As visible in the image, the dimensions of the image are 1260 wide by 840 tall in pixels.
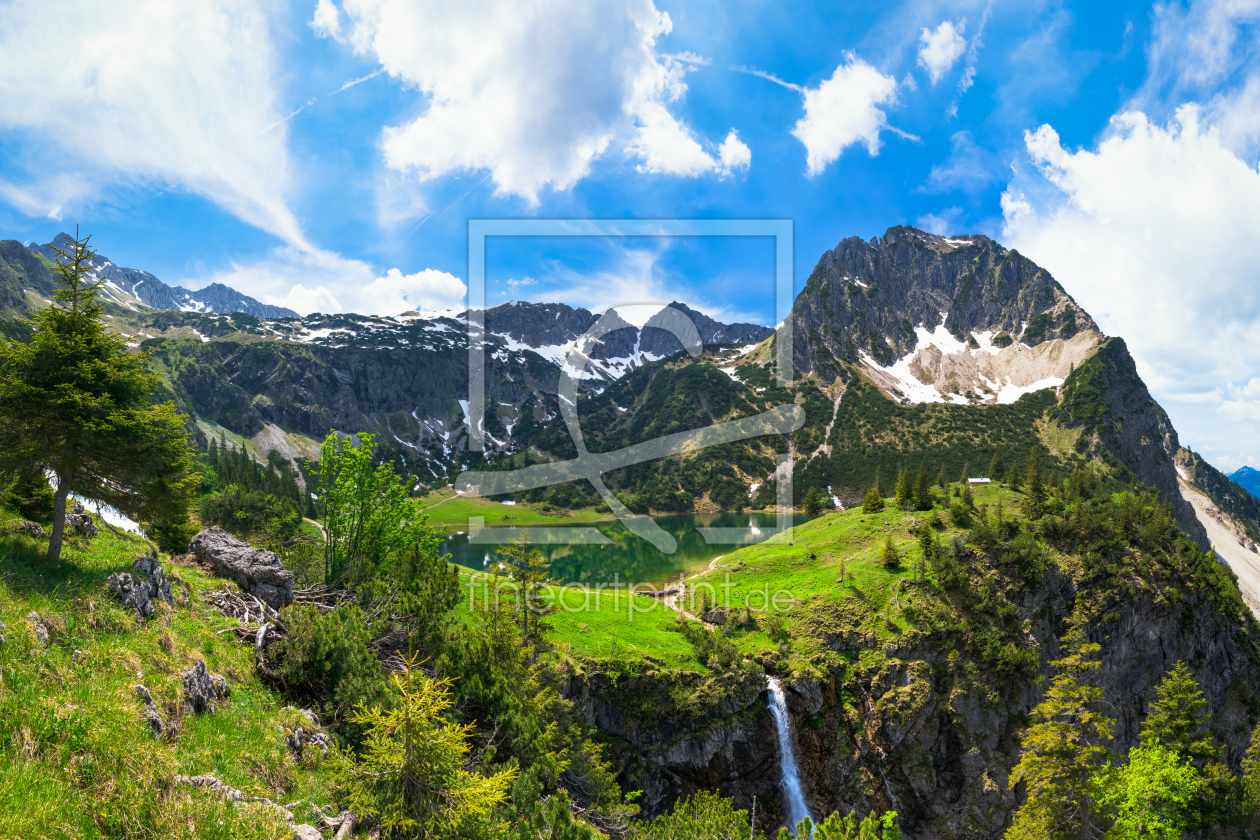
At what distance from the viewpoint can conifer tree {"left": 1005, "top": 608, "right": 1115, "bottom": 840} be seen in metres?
23.1

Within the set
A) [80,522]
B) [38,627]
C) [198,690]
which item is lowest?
[198,690]

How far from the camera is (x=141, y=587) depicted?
12594mm

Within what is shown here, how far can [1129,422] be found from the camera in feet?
600

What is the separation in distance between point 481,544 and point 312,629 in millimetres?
106986

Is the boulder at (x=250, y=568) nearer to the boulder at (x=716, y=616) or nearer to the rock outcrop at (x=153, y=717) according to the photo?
the rock outcrop at (x=153, y=717)

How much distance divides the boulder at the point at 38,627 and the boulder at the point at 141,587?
2.49 meters

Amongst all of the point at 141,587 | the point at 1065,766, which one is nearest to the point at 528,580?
the point at 141,587

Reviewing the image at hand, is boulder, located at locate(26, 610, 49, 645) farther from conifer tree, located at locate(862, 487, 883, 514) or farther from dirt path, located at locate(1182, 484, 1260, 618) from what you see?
dirt path, located at locate(1182, 484, 1260, 618)

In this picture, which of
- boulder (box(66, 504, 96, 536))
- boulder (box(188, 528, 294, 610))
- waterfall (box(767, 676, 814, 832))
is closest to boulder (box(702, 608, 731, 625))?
waterfall (box(767, 676, 814, 832))

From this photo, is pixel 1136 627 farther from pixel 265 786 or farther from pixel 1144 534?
pixel 265 786

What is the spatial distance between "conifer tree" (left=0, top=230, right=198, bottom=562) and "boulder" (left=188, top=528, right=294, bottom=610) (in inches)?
190

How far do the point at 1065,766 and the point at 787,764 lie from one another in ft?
48.0

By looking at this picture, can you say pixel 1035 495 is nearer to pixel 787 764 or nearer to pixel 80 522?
pixel 787 764

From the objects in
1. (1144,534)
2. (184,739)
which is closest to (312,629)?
(184,739)
